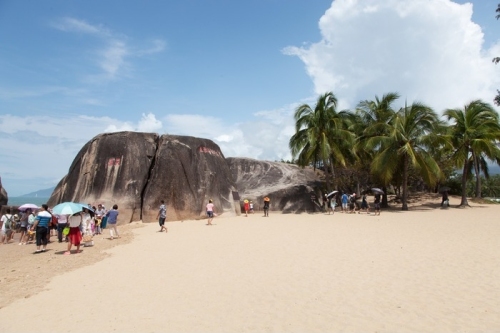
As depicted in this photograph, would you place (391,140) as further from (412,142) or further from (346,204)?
(346,204)

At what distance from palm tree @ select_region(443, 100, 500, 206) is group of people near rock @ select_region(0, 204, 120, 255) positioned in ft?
76.1

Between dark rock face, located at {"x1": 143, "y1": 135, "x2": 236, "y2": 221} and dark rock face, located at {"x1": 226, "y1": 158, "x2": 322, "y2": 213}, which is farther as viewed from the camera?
dark rock face, located at {"x1": 226, "y1": 158, "x2": 322, "y2": 213}

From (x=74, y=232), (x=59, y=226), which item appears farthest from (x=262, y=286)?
(x=59, y=226)

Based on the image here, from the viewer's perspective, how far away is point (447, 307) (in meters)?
5.47

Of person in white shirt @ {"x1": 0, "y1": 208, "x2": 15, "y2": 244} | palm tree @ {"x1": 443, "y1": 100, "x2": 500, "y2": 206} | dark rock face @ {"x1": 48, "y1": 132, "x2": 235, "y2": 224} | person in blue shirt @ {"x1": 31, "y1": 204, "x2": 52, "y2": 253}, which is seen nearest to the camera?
person in blue shirt @ {"x1": 31, "y1": 204, "x2": 52, "y2": 253}

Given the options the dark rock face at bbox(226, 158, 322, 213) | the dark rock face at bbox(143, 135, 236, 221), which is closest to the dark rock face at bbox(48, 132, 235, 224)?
the dark rock face at bbox(143, 135, 236, 221)

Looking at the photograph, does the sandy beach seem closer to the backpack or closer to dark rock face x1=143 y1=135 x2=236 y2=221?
the backpack

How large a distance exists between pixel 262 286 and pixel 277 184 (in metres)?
20.2

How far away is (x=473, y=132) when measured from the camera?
2422cm

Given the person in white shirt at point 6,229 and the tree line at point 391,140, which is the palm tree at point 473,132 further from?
the person in white shirt at point 6,229

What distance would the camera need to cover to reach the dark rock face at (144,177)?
1898 cm

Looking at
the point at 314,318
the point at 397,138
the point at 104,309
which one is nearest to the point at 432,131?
the point at 397,138

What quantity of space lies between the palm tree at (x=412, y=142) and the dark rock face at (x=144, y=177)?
1061 cm

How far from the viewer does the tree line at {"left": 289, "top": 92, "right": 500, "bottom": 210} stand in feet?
75.6
